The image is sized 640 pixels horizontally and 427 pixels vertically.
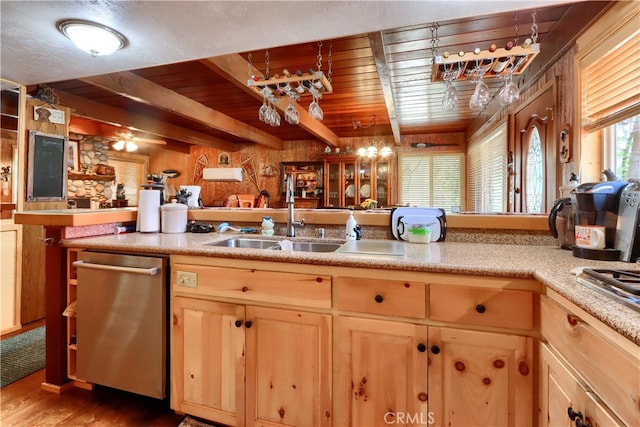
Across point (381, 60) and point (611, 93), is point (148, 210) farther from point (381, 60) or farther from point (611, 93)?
point (611, 93)

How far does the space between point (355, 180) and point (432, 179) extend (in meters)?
1.49

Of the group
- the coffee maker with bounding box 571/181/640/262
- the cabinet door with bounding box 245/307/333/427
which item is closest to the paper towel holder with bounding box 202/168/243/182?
the cabinet door with bounding box 245/307/333/427

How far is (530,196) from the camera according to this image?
2797mm

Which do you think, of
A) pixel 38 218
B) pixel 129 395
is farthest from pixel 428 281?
pixel 38 218

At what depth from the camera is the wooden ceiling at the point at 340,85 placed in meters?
2.17

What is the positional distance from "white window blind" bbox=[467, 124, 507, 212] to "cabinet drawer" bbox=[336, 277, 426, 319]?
113 inches

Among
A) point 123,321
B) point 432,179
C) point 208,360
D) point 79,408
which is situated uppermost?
point 432,179

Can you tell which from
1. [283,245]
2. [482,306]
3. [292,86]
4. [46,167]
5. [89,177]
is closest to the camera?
[482,306]

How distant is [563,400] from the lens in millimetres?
892

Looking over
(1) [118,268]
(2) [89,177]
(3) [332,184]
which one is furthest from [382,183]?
(2) [89,177]

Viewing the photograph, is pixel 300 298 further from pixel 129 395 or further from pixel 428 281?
pixel 129 395

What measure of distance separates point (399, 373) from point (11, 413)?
209 cm

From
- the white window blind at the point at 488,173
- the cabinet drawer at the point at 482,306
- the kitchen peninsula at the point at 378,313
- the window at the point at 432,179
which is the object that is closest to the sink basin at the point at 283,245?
the kitchen peninsula at the point at 378,313

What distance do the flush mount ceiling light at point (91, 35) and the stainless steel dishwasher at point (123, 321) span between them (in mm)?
1145
